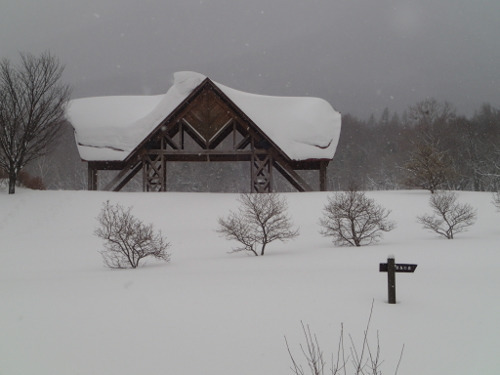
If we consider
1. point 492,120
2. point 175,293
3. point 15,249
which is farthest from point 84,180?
point 492,120

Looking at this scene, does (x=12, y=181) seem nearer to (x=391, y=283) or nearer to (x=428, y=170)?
(x=391, y=283)

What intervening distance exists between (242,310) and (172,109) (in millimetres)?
15554

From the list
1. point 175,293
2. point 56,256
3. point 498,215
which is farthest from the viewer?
point 498,215

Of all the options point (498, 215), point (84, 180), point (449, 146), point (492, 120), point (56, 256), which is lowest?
point (56, 256)

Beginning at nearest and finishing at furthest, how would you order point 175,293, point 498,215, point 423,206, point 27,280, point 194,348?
point 194,348 → point 175,293 → point 27,280 → point 498,215 → point 423,206

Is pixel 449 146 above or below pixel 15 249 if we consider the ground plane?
above

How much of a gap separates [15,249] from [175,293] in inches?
325

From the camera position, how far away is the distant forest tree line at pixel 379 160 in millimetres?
38062

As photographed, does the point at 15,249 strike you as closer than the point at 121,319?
No

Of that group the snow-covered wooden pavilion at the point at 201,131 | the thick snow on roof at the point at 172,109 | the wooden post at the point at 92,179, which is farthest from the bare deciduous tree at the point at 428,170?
the wooden post at the point at 92,179

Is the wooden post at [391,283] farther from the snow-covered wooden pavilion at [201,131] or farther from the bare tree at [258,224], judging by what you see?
the snow-covered wooden pavilion at [201,131]

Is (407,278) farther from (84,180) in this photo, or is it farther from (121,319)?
(84,180)

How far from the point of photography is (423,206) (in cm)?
1619

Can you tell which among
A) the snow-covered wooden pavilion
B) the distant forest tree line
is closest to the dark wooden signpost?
the snow-covered wooden pavilion
